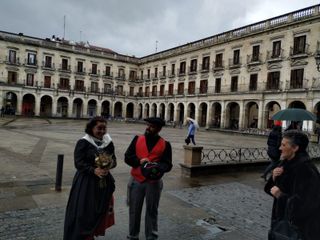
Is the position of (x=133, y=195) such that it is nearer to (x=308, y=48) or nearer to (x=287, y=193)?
(x=287, y=193)

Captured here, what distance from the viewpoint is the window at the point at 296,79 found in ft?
90.4

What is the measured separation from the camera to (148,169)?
11.9 ft

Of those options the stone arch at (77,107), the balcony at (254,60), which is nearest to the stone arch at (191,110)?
the balcony at (254,60)

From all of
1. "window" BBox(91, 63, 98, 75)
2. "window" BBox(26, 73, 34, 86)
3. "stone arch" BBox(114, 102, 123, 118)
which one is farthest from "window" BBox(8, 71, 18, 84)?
"stone arch" BBox(114, 102, 123, 118)

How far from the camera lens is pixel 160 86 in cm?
4816

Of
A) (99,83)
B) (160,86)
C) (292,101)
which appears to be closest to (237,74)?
(292,101)

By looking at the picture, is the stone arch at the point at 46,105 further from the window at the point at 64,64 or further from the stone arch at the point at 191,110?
the stone arch at the point at 191,110

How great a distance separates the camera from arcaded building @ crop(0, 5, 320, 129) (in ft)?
92.5

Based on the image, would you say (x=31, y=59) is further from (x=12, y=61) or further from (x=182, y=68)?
(x=182, y=68)

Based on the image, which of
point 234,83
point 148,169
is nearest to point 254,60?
point 234,83

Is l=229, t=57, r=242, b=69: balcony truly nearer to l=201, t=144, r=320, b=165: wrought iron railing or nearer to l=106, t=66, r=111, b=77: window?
l=201, t=144, r=320, b=165: wrought iron railing

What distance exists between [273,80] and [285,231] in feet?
99.2

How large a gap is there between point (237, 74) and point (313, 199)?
33355 millimetres

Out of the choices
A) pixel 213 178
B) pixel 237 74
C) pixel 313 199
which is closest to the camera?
pixel 313 199
